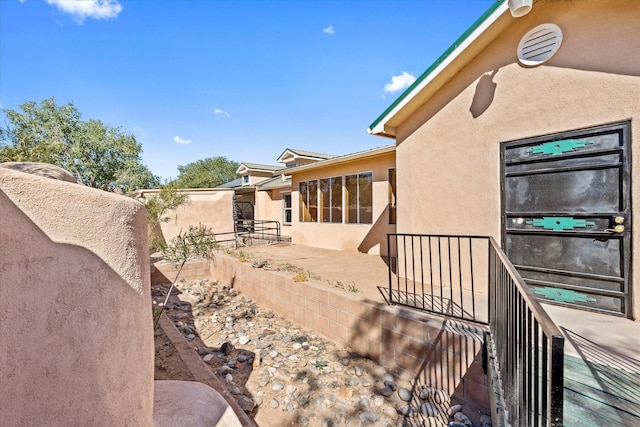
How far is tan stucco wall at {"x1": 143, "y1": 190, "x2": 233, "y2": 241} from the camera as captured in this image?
38.9 ft

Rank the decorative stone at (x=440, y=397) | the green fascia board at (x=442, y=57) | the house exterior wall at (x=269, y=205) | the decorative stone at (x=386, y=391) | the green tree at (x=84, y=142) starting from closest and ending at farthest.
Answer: the decorative stone at (x=440, y=397) → the decorative stone at (x=386, y=391) → the green fascia board at (x=442, y=57) → the green tree at (x=84, y=142) → the house exterior wall at (x=269, y=205)

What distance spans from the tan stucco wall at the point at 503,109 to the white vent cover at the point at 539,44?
7 cm

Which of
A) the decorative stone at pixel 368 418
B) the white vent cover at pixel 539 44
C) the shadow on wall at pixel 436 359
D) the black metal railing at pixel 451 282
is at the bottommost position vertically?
the decorative stone at pixel 368 418

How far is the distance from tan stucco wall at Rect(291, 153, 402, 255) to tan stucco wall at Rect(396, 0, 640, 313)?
247 cm

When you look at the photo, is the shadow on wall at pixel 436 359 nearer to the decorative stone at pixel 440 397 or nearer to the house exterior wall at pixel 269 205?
the decorative stone at pixel 440 397

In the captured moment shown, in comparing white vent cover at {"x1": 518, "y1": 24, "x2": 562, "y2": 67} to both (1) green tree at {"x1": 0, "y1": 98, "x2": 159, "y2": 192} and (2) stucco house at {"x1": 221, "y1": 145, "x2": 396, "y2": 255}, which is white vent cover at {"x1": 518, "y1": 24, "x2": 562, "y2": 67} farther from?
(1) green tree at {"x1": 0, "y1": 98, "x2": 159, "y2": 192}

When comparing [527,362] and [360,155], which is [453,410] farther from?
[360,155]

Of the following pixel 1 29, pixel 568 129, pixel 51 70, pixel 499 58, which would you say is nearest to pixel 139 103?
pixel 51 70

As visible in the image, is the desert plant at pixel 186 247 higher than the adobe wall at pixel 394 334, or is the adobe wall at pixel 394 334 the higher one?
the desert plant at pixel 186 247

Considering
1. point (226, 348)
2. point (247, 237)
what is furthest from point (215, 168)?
point (226, 348)

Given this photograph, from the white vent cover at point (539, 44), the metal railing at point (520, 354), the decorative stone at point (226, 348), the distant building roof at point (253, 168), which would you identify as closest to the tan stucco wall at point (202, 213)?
the distant building roof at point (253, 168)

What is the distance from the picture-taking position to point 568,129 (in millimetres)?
3543

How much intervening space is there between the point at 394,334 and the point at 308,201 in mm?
7427

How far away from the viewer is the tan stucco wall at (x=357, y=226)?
802 cm
